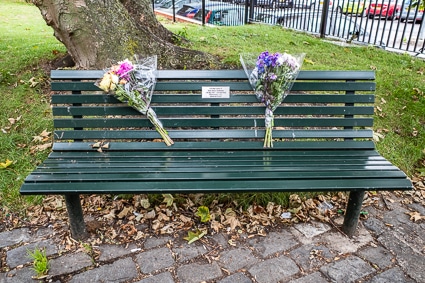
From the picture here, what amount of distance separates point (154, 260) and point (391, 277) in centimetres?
148

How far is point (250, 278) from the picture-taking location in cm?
222

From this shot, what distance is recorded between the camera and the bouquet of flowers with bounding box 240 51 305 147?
259cm

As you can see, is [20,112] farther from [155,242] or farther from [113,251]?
[155,242]

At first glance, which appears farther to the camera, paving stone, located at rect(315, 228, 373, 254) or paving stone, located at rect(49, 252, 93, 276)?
paving stone, located at rect(315, 228, 373, 254)

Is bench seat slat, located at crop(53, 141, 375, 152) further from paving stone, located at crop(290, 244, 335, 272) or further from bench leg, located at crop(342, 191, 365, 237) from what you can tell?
paving stone, located at crop(290, 244, 335, 272)

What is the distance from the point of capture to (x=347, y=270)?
2.28 m

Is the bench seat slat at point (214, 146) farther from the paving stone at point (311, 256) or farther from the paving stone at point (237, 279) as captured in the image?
the paving stone at point (237, 279)

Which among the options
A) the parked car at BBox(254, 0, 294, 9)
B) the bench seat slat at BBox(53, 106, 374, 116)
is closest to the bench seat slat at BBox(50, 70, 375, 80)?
the bench seat slat at BBox(53, 106, 374, 116)

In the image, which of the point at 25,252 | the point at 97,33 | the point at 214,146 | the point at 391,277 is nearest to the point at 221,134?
the point at 214,146

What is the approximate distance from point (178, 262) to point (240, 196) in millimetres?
776

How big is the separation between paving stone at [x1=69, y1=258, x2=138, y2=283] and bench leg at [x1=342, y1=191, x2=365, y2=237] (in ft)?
4.86

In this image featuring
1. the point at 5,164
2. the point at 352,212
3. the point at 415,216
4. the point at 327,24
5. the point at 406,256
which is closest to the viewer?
the point at 406,256

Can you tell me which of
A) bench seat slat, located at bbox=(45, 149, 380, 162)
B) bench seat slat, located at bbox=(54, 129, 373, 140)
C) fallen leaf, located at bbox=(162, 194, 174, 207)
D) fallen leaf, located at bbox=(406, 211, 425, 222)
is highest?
bench seat slat, located at bbox=(54, 129, 373, 140)

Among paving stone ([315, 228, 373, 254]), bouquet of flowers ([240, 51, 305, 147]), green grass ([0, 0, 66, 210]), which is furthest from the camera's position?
green grass ([0, 0, 66, 210])
